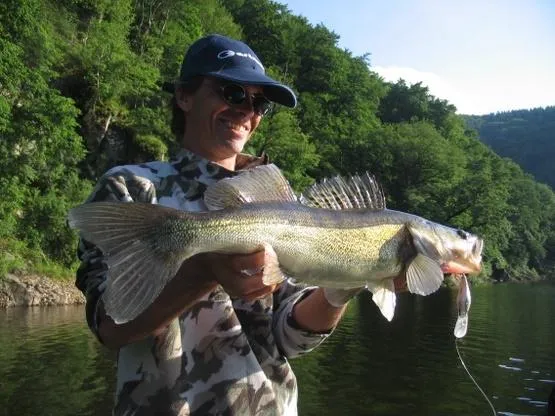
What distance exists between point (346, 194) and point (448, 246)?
648 mm

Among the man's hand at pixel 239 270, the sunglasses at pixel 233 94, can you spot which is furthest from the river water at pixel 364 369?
the man's hand at pixel 239 270

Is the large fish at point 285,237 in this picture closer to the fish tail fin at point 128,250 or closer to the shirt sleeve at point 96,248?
the fish tail fin at point 128,250

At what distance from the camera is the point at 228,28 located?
61.8m

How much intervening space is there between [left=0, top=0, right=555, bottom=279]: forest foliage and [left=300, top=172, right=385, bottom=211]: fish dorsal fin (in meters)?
15.5

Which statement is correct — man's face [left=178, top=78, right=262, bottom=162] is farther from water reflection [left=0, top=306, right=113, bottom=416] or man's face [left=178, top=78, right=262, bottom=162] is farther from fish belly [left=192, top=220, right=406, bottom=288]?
water reflection [left=0, top=306, right=113, bottom=416]

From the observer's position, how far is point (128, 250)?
2.38 m

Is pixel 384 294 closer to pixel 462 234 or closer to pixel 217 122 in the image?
pixel 462 234

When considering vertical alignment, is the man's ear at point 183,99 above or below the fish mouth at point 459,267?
above

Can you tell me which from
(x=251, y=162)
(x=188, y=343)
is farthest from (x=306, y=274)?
(x=251, y=162)

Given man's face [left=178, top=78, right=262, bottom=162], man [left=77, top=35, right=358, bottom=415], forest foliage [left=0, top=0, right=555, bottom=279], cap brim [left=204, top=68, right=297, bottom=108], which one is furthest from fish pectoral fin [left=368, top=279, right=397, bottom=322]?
forest foliage [left=0, top=0, right=555, bottom=279]

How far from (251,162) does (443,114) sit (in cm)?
8648

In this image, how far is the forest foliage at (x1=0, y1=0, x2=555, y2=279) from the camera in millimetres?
32625

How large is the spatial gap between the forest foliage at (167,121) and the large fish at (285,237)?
15.6 metres

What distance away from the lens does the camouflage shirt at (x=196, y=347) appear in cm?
279
